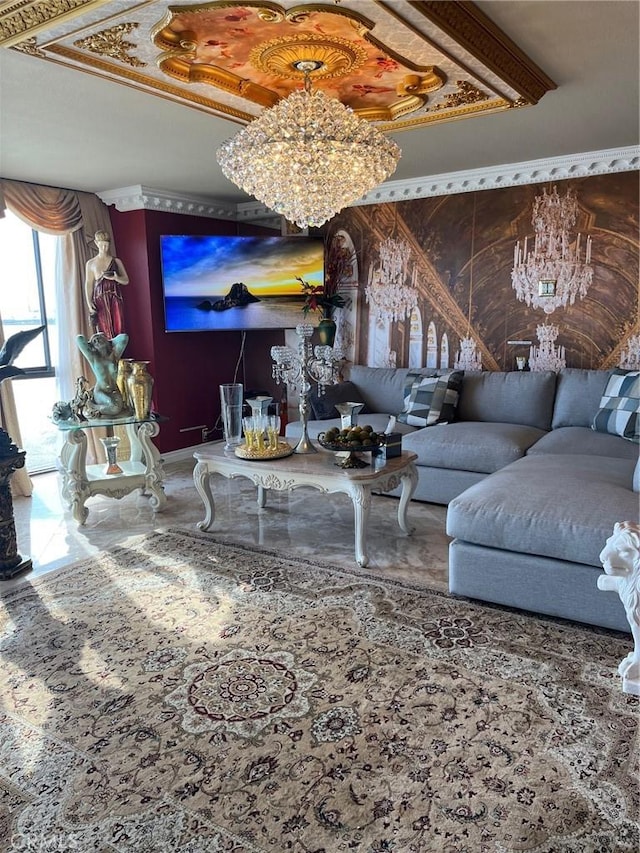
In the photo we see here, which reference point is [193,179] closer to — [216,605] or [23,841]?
[216,605]

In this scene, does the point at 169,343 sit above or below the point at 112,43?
below

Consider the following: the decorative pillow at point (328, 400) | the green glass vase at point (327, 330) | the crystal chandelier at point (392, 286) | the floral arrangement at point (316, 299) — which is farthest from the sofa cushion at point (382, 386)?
the floral arrangement at point (316, 299)

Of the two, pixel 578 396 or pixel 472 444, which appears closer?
pixel 472 444

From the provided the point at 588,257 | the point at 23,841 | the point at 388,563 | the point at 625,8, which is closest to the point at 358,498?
the point at 388,563

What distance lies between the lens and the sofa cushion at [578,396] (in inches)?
173

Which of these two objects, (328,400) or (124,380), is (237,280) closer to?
(328,400)

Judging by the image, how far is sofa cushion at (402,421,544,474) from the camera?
4.04 metres

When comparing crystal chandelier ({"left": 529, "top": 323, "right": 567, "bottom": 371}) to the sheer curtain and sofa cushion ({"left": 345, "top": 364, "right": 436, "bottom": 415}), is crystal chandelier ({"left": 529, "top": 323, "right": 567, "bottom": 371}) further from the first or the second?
the sheer curtain

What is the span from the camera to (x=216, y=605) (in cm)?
284

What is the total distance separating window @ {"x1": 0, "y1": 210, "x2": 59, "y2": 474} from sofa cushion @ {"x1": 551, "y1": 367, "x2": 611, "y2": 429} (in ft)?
13.5

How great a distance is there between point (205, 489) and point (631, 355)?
3191mm

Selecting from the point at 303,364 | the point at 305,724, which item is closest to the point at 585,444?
the point at 303,364

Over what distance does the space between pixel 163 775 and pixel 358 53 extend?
2.85m

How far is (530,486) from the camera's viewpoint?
287 centimetres
